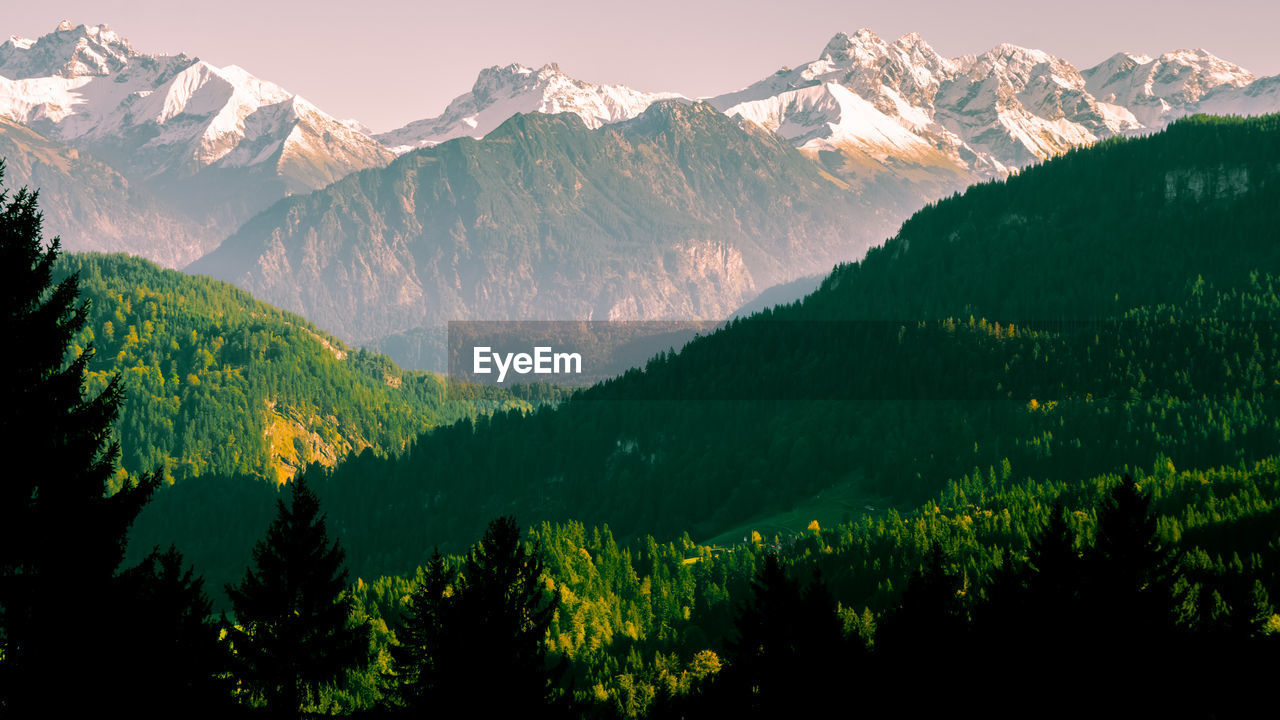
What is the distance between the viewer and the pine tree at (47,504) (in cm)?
3569

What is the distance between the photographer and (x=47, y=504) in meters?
36.1

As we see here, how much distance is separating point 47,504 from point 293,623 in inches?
766

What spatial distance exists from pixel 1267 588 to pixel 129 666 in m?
139

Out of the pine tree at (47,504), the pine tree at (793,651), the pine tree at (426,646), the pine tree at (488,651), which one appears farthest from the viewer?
the pine tree at (793,651)

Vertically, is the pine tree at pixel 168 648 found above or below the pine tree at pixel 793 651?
above

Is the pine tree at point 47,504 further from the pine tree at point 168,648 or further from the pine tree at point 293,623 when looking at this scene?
the pine tree at point 293,623

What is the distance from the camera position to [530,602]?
196 feet

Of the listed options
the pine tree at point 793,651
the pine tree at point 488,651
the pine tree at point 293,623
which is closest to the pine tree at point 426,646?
the pine tree at point 488,651

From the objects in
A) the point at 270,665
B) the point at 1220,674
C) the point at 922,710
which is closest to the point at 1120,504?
the point at 922,710

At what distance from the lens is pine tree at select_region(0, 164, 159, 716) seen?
35.7 meters

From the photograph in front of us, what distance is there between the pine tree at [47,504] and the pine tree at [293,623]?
1514cm

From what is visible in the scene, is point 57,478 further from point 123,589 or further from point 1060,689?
point 1060,689

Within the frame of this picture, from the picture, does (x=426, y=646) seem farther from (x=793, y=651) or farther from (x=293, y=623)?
(x=793, y=651)

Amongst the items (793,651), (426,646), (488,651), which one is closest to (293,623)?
(426,646)
